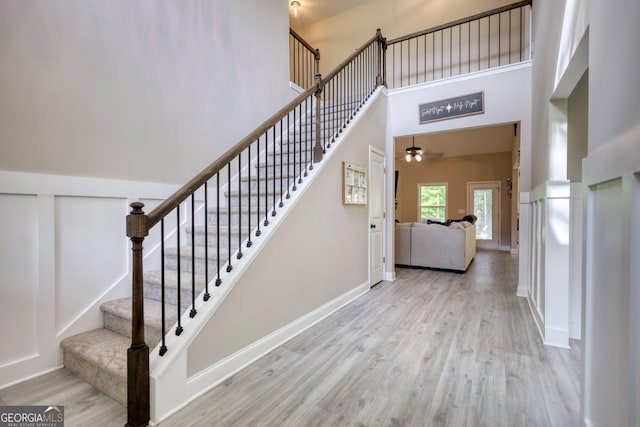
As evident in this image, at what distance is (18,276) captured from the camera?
2000 mm

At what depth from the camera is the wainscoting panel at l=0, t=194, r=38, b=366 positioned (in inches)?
76.6

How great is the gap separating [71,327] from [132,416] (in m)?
1.13

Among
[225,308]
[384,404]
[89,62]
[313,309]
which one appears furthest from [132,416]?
[89,62]

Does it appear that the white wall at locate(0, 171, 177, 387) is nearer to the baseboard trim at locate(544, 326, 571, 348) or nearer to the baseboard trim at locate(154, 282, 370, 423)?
the baseboard trim at locate(154, 282, 370, 423)

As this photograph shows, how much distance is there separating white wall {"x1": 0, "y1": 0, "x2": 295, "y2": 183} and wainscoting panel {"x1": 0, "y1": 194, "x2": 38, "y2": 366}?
293 millimetres

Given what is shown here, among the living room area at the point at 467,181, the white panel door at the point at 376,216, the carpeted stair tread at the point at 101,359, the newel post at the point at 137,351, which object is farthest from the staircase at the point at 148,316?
the living room area at the point at 467,181

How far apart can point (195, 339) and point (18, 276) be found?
1.29m

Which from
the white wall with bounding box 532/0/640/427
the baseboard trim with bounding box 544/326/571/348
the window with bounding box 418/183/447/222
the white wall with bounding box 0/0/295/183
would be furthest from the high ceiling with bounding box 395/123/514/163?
the white wall with bounding box 532/0/640/427

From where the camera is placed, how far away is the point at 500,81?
4.07 metres

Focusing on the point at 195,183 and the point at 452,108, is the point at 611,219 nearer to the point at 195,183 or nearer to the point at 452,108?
the point at 195,183

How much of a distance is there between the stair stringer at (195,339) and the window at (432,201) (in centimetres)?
813

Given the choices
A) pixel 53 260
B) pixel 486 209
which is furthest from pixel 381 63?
pixel 486 209

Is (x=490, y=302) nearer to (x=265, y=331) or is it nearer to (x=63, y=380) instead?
(x=265, y=331)

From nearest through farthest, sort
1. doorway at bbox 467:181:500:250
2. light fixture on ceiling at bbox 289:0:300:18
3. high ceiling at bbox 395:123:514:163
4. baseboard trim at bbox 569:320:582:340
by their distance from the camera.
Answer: baseboard trim at bbox 569:320:582:340, light fixture on ceiling at bbox 289:0:300:18, high ceiling at bbox 395:123:514:163, doorway at bbox 467:181:500:250
